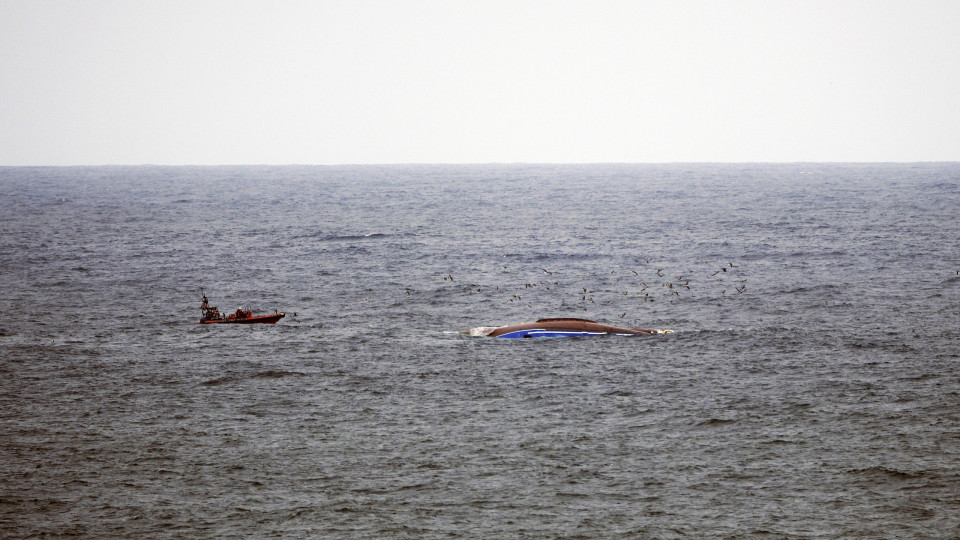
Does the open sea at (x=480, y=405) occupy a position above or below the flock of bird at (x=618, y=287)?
below

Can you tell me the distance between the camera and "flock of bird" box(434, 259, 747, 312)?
322ft

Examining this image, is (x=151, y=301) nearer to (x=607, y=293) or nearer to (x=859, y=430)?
(x=607, y=293)

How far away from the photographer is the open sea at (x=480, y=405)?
42938 millimetres

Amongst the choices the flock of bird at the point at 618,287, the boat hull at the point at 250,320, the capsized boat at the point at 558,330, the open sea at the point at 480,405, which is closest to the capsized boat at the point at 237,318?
A: the boat hull at the point at 250,320

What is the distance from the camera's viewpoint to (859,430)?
53062 millimetres

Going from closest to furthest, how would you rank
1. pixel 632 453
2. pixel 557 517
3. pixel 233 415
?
pixel 557 517
pixel 632 453
pixel 233 415

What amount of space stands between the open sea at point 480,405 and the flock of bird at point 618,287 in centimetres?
63

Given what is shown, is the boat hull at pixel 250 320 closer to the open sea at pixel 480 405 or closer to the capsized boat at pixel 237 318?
the capsized boat at pixel 237 318

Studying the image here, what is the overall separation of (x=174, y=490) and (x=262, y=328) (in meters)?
38.4

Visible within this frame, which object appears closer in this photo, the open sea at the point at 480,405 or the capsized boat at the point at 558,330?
the open sea at the point at 480,405

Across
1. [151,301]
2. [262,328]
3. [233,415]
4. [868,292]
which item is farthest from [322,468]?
[868,292]

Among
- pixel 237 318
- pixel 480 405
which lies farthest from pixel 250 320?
pixel 480 405

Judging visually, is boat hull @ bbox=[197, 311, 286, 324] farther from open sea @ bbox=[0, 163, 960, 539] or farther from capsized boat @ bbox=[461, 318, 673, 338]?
capsized boat @ bbox=[461, 318, 673, 338]

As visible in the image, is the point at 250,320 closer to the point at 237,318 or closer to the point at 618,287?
the point at 237,318
